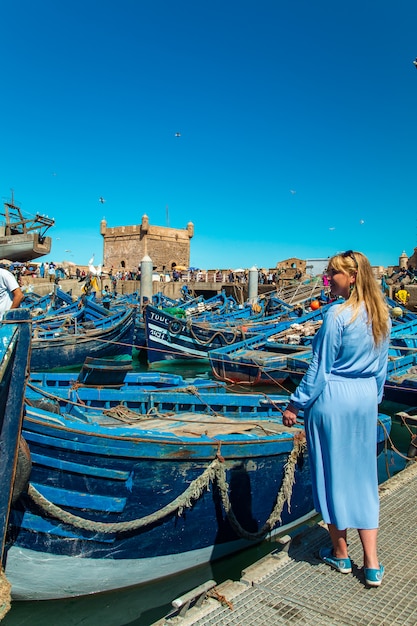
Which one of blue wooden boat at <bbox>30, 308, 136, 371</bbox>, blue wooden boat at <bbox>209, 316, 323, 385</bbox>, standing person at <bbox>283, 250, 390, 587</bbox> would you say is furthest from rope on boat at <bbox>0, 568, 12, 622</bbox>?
blue wooden boat at <bbox>30, 308, 136, 371</bbox>

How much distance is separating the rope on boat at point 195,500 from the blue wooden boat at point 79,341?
9.48 meters

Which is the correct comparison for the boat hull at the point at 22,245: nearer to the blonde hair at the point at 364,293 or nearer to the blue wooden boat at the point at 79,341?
the blue wooden boat at the point at 79,341

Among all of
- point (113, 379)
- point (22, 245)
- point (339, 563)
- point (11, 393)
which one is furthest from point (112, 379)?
point (22, 245)

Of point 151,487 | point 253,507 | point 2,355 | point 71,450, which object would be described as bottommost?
point 253,507

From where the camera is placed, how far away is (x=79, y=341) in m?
15.5

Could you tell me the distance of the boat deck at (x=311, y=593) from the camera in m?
2.67

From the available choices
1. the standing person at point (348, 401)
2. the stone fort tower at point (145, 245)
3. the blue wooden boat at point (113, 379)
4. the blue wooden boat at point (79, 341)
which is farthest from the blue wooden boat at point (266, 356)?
the stone fort tower at point (145, 245)

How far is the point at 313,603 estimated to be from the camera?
277 cm

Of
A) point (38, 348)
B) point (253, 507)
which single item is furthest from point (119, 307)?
point (253, 507)

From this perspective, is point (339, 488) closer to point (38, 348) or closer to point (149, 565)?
point (149, 565)

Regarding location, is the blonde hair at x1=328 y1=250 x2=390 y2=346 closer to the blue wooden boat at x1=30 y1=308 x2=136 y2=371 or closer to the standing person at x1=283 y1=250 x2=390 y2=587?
the standing person at x1=283 y1=250 x2=390 y2=587

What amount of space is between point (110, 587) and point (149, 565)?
1.29 ft

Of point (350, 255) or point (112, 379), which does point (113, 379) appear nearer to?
point (112, 379)

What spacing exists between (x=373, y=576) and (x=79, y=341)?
13.7 m
